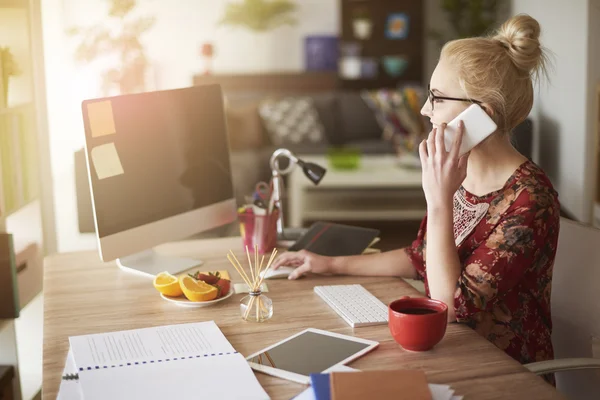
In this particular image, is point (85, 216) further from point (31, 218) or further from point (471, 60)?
point (471, 60)

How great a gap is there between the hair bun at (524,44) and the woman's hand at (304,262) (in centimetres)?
63

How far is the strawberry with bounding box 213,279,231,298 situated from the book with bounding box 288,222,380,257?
385 mm

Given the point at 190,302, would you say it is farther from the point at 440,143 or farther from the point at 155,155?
the point at 440,143

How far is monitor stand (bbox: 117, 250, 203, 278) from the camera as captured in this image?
1.80m

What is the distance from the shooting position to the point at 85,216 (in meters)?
2.66

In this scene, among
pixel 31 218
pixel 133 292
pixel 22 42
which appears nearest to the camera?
pixel 133 292

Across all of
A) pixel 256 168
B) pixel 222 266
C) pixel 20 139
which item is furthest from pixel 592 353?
pixel 256 168

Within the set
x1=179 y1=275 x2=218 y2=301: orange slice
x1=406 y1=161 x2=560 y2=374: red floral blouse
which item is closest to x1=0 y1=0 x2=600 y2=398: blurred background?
x1=179 y1=275 x2=218 y2=301: orange slice

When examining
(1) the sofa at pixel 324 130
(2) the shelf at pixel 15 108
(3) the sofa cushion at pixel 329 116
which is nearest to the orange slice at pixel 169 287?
(2) the shelf at pixel 15 108

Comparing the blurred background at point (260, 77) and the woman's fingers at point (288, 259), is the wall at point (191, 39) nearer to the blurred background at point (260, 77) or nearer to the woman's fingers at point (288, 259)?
the blurred background at point (260, 77)

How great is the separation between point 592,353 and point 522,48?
2.12 ft

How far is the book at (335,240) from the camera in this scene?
6.29 feet

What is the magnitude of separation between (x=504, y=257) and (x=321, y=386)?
1.77ft

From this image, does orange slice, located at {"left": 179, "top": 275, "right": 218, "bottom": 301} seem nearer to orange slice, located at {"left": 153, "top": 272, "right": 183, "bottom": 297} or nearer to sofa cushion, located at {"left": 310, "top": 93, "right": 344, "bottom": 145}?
orange slice, located at {"left": 153, "top": 272, "right": 183, "bottom": 297}
